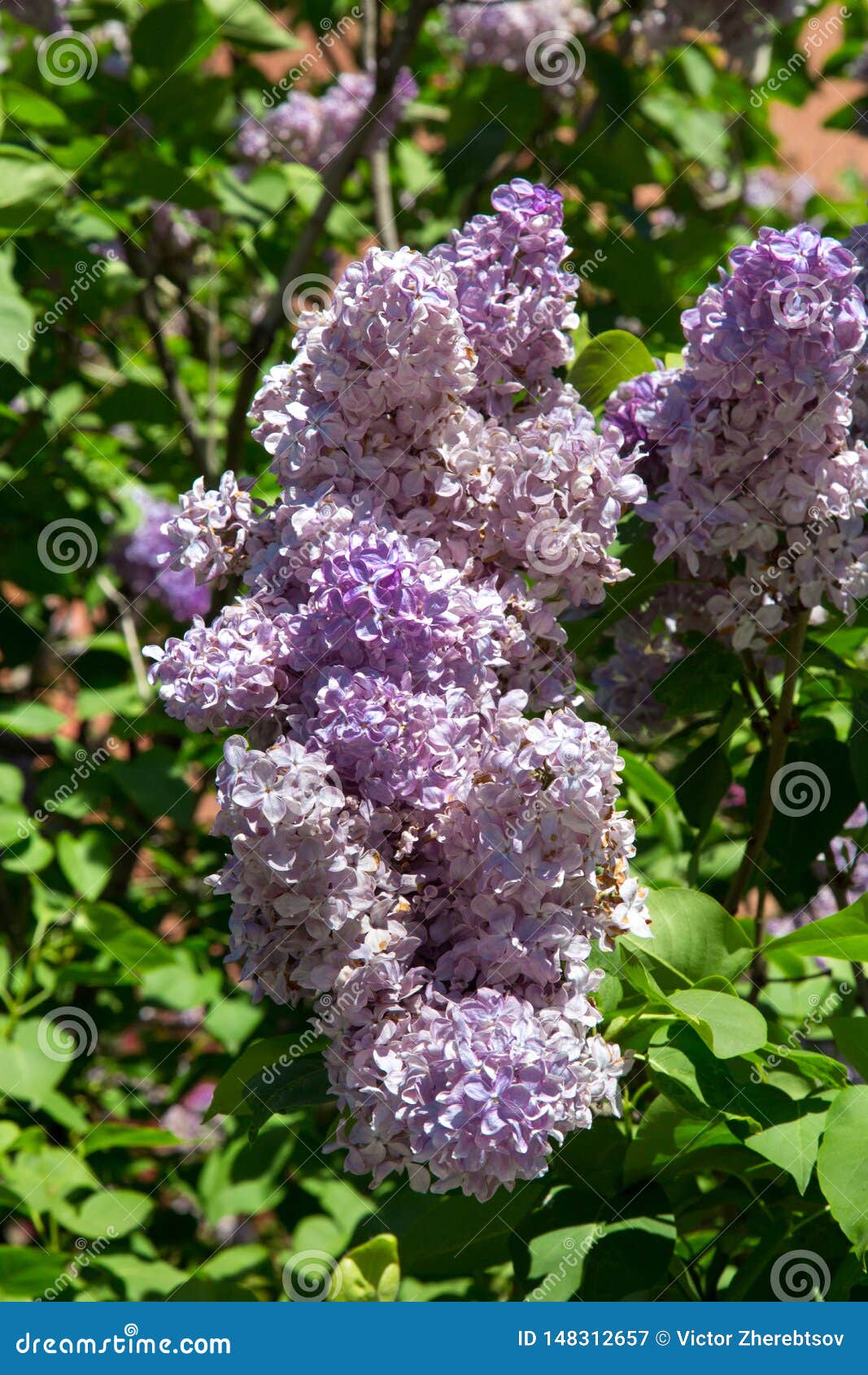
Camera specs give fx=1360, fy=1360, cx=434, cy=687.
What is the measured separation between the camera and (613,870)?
1009 mm

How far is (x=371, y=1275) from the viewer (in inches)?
40.0

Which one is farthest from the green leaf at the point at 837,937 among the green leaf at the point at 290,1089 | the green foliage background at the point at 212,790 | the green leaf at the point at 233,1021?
the green leaf at the point at 233,1021

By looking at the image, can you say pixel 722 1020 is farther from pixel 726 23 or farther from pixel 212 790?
pixel 726 23

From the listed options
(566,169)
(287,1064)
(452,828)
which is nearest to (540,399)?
(452,828)

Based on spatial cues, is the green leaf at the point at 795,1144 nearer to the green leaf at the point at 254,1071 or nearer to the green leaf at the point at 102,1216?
the green leaf at the point at 254,1071

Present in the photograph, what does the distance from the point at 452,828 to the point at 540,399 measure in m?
0.44

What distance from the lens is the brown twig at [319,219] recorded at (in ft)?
7.04

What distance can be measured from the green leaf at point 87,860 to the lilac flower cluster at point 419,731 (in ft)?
3.73

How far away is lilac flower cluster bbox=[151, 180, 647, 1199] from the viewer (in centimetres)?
92

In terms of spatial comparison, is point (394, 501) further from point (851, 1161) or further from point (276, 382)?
point (851, 1161)

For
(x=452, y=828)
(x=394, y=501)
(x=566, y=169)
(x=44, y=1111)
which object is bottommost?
(x=44, y=1111)

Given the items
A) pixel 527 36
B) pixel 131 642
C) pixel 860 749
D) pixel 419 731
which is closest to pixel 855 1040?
pixel 860 749

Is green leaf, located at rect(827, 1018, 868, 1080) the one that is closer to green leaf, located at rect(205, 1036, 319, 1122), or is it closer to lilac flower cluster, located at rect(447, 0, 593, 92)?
green leaf, located at rect(205, 1036, 319, 1122)

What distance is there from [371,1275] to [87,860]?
4.31ft
